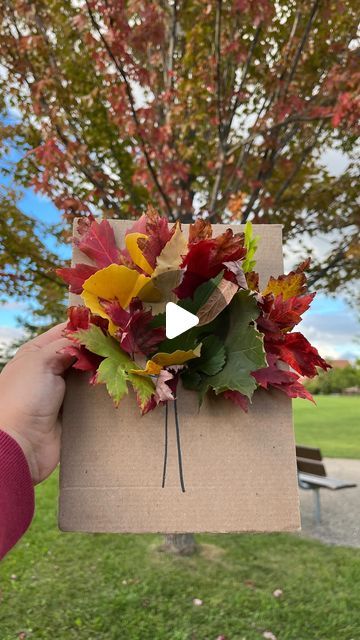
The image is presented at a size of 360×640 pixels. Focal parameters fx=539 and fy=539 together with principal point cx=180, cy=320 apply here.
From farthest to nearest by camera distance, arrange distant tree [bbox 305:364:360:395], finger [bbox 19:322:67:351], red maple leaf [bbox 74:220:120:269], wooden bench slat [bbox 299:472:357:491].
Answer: distant tree [bbox 305:364:360:395], wooden bench slat [bbox 299:472:357:491], finger [bbox 19:322:67:351], red maple leaf [bbox 74:220:120:269]

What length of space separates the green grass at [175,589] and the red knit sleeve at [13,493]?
99.4 inches

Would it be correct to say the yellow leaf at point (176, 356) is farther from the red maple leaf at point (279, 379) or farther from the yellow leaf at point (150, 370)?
the red maple leaf at point (279, 379)

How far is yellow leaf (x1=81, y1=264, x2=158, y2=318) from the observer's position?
1.23 m

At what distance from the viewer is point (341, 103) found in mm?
3734

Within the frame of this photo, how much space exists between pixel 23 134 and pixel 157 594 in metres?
4.28

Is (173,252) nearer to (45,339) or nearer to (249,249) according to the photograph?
(249,249)

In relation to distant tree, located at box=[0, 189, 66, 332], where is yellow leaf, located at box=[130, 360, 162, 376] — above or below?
below

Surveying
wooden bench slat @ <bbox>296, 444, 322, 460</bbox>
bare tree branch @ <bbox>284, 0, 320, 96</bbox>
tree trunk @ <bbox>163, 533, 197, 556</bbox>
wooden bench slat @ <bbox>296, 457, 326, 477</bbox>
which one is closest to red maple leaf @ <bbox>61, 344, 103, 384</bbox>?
bare tree branch @ <bbox>284, 0, 320, 96</bbox>

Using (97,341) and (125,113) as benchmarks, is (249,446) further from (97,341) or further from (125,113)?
(125,113)

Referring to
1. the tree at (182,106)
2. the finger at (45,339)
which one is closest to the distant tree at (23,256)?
the tree at (182,106)

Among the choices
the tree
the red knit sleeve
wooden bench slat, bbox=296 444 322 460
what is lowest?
wooden bench slat, bbox=296 444 322 460

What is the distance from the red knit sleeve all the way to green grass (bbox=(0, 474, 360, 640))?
2.52 metres

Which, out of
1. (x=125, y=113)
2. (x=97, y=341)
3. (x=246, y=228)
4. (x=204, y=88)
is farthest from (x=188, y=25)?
(x=97, y=341)

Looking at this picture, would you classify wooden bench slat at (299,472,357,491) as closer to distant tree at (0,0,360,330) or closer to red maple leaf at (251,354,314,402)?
distant tree at (0,0,360,330)
